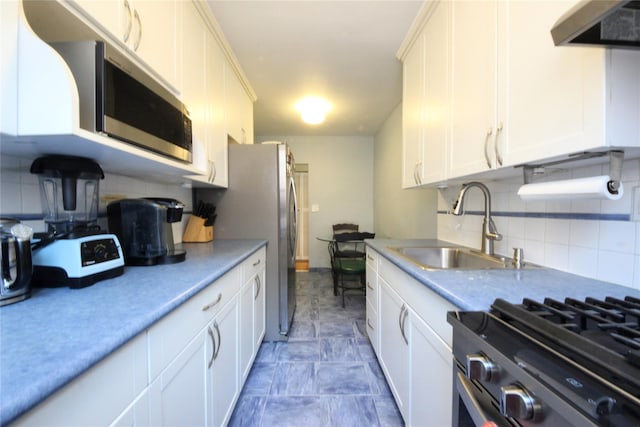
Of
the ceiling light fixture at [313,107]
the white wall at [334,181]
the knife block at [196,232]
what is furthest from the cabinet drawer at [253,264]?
the white wall at [334,181]

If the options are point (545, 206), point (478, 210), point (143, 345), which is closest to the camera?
point (143, 345)

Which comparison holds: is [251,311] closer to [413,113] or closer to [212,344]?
[212,344]

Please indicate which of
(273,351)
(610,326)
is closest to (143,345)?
(610,326)

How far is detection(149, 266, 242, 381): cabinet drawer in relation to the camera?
0.75 meters

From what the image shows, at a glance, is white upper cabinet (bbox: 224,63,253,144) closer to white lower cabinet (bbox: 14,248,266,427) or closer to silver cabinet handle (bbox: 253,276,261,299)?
silver cabinet handle (bbox: 253,276,261,299)

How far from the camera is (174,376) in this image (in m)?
0.85

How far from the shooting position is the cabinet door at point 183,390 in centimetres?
77

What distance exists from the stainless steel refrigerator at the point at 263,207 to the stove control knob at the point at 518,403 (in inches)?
77.8

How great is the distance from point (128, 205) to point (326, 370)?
1.67m

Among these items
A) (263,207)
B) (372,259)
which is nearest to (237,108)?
(263,207)

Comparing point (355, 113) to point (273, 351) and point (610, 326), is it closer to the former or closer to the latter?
point (273, 351)

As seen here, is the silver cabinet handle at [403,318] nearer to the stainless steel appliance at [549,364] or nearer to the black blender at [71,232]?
the stainless steel appliance at [549,364]

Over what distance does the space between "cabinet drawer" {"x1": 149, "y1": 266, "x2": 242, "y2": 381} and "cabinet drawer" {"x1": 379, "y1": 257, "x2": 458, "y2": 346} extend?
90 centimetres

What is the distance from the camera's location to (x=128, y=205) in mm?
1303
